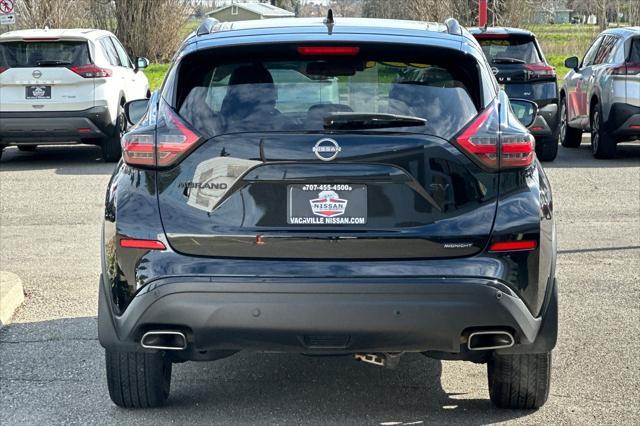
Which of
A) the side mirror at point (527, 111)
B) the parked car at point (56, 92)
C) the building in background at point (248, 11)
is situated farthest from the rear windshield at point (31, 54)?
the building in background at point (248, 11)

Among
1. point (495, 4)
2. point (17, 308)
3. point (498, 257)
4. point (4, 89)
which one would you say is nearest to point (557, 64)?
point (495, 4)

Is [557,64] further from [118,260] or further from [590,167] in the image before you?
[118,260]

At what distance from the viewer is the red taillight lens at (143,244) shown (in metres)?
4.88

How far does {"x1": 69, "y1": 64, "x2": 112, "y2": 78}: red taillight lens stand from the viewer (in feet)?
51.9

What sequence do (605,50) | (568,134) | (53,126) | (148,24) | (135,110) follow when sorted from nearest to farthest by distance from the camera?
(135,110)
(53,126)
(605,50)
(568,134)
(148,24)

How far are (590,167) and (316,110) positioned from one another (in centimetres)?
1107

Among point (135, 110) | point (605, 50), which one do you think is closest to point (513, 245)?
point (135, 110)

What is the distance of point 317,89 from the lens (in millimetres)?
4965

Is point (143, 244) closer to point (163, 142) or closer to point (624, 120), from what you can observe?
point (163, 142)

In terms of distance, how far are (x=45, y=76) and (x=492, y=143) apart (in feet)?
38.3

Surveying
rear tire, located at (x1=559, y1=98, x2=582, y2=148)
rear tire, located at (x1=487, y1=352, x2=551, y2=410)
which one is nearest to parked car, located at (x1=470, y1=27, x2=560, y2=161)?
rear tire, located at (x1=559, y1=98, x2=582, y2=148)

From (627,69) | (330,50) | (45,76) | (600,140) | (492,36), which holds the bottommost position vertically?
(600,140)

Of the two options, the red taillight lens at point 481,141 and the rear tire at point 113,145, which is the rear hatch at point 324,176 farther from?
the rear tire at point 113,145

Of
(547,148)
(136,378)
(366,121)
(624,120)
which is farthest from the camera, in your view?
(547,148)
